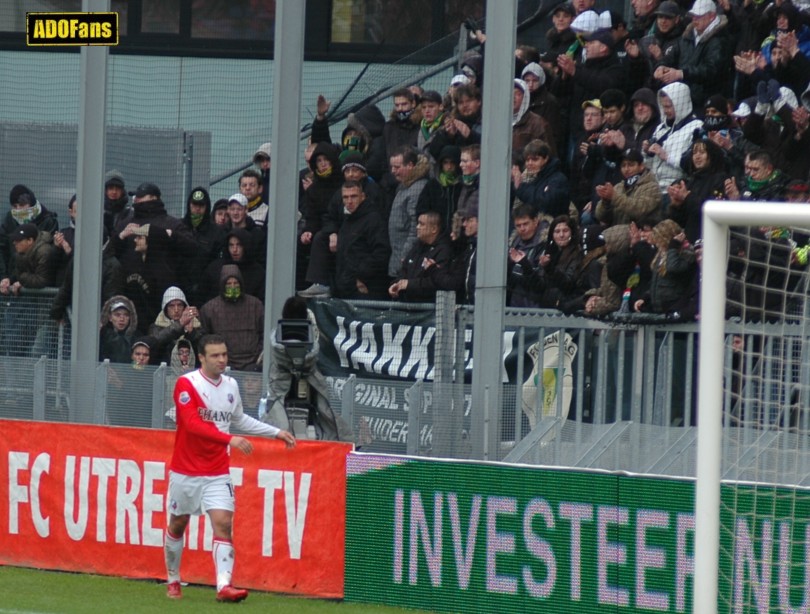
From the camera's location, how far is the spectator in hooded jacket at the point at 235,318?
12.0 metres

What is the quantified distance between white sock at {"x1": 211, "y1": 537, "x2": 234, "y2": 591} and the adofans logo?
154 inches

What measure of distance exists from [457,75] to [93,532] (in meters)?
4.80

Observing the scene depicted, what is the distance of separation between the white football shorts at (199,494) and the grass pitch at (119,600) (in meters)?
0.60

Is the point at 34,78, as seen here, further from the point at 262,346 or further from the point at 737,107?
the point at 737,107

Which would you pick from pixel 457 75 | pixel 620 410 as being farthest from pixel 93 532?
pixel 457 75

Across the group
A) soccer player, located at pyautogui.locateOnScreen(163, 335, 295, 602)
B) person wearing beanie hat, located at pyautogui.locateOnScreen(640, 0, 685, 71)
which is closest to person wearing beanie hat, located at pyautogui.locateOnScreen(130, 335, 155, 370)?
soccer player, located at pyautogui.locateOnScreen(163, 335, 295, 602)

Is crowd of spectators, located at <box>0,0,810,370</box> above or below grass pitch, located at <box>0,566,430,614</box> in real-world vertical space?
above

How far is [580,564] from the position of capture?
8.92 meters

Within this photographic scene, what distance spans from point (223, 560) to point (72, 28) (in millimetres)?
4302

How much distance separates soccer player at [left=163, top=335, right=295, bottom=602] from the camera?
9.37 m

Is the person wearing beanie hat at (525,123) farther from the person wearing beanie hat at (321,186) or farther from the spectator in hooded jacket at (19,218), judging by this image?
the spectator in hooded jacket at (19,218)

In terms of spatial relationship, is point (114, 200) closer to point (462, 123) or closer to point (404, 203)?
point (404, 203)

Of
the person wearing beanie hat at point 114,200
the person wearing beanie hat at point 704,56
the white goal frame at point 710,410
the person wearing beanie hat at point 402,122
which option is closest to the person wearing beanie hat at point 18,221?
the person wearing beanie hat at point 114,200

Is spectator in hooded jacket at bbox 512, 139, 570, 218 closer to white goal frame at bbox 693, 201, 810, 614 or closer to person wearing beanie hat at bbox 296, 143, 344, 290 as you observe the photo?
person wearing beanie hat at bbox 296, 143, 344, 290
